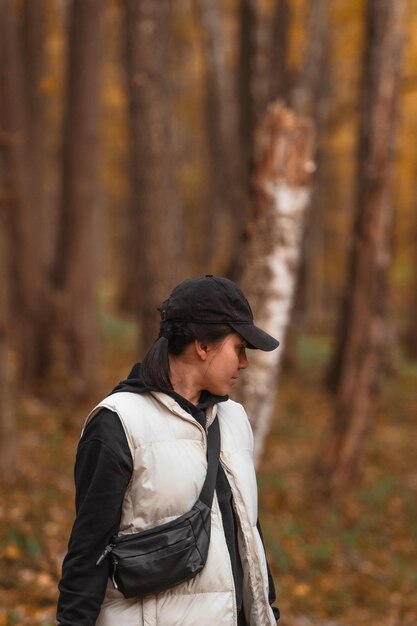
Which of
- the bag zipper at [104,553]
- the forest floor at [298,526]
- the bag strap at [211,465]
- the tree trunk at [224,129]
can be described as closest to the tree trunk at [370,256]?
the forest floor at [298,526]

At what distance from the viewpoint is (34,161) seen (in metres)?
15.0

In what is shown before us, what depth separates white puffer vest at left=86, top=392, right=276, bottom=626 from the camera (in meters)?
2.79

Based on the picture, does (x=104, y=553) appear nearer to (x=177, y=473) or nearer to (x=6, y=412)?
(x=177, y=473)

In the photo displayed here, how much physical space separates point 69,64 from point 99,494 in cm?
1107

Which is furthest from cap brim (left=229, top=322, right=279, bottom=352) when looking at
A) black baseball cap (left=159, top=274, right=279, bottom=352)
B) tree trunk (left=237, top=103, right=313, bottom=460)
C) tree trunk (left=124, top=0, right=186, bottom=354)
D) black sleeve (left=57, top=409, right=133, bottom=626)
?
tree trunk (left=124, top=0, right=186, bottom=354)

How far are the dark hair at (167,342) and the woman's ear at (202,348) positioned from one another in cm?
2

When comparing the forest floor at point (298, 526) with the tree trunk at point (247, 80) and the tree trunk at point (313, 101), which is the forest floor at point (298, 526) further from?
the tree trunk at point (313, 101)

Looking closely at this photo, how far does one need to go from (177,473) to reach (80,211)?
396 inches

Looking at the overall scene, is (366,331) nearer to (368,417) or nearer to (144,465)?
(368,417)

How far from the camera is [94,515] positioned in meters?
2.75

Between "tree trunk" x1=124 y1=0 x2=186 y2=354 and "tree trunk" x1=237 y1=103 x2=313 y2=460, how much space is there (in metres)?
1.38

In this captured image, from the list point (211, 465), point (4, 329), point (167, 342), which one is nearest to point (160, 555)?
point (211, 465)

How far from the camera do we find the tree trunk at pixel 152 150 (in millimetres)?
7938

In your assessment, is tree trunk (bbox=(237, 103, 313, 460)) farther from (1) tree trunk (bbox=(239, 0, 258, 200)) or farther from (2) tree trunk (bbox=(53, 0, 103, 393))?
(2) tree trunk (bbox=(53, 0, 103, 393))
